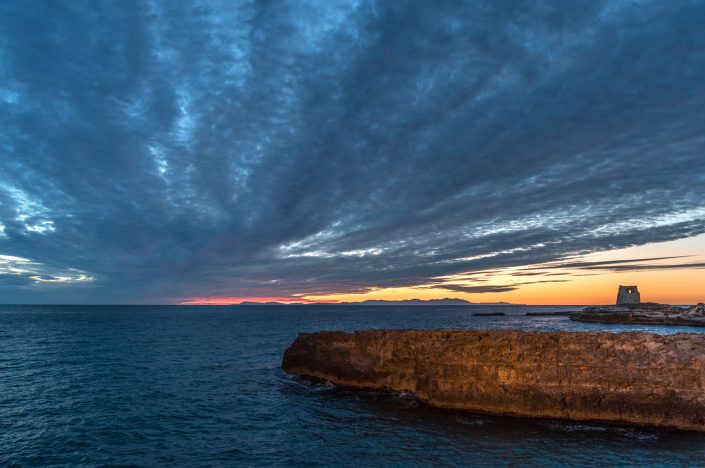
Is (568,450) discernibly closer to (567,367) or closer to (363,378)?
(567,367)

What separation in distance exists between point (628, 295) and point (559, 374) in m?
162

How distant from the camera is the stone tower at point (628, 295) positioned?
475 ft

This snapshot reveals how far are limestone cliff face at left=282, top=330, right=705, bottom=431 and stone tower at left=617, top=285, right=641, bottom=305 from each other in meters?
156

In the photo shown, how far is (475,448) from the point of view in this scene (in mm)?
15086

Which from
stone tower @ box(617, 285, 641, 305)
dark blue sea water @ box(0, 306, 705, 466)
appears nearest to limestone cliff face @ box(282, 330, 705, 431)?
dark blue sea water @ box(0, 306, 705, 466)

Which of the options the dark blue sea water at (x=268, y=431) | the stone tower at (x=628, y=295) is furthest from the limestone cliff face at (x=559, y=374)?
the stone tower at (x=628, y=295)

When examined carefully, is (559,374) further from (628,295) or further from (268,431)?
(628,295)

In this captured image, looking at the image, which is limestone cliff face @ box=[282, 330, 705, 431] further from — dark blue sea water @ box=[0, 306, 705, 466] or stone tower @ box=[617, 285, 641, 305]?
stone tower @ box=[617, 285, 641, 305]

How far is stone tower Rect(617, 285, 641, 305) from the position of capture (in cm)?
14488

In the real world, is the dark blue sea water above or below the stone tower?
below

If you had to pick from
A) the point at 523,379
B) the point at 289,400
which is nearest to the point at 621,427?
the point at 523,379

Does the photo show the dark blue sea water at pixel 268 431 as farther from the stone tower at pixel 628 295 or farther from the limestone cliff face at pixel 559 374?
the stone tower at pixel 628 295

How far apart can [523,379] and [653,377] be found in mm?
5763

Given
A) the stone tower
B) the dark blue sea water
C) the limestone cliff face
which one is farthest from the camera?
the stone tower
